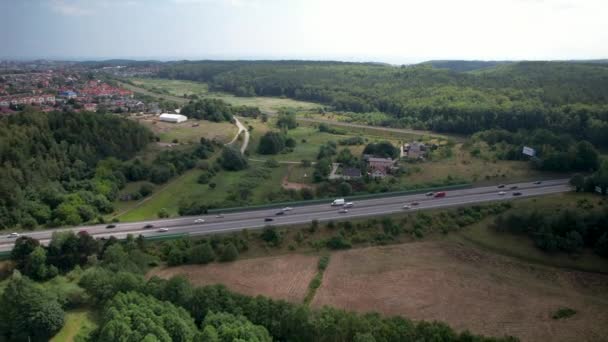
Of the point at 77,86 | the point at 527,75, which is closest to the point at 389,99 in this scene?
the point at 527,75

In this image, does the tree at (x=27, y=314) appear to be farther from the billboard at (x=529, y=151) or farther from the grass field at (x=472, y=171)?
the billboard at (x=529, y=151)

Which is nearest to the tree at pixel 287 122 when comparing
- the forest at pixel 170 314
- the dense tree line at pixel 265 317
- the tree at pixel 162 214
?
the tree at pixel 162 214

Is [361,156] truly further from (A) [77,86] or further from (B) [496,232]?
(A) [77,86]

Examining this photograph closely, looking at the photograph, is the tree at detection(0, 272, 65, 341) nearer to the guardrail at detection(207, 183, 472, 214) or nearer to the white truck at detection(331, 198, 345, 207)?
the guardrail at detection(207, 183, 472, 214)

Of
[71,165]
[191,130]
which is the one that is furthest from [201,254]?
[191,130]

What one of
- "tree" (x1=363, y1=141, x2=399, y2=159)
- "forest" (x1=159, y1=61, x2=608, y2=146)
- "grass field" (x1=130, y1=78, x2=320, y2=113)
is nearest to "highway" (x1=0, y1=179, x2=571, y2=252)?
"tree" (x1=363, y1=141, x2=399, y2=159)
